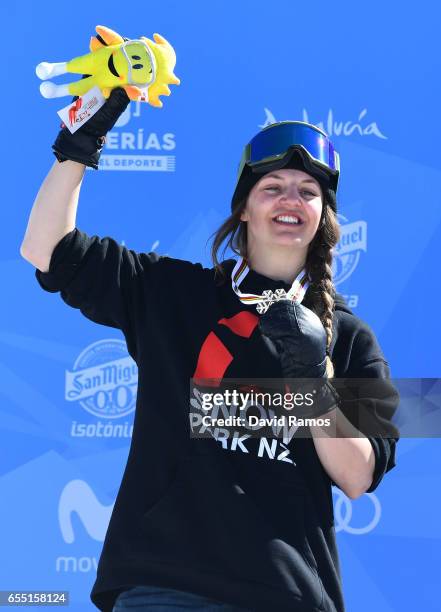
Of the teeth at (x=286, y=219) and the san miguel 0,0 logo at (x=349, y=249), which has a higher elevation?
the san miguel 0,0 logo at (x=349, y=249)

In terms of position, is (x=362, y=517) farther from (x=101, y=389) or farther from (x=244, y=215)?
(x=244, y=215)

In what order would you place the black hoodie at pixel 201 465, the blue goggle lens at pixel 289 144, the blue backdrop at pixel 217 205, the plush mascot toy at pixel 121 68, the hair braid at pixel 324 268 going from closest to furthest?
1. the black hoodie at pixel 201 465
2. the plush mascot toy at pixel 121 68
3. the hair braid at pixel 324 268
4. the blue goggle lens at pixel 289 144
5. the blue backdrop at pixel 217 205

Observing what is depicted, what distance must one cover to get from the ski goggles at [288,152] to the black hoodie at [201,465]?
0.23 metres

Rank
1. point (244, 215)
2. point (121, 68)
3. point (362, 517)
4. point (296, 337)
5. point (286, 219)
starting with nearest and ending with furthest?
1. point (296, 337)
2. point (121, 68)
3. point (286, 219)
4. point (244, 215)
5. point (362, 517)

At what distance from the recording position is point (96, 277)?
1.69 m

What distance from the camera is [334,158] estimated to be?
6.25 feet

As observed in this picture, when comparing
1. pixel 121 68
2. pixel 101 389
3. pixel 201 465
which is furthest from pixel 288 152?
pixel 101 389

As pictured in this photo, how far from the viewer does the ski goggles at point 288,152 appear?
1.84 meters

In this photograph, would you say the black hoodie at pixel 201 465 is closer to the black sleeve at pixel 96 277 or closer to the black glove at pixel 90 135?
the black sleeve at pixel 96 277

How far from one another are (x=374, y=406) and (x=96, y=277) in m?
0.55

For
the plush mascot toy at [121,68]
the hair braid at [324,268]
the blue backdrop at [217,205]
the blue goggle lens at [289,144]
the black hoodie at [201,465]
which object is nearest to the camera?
the black hoodie at [201,465]

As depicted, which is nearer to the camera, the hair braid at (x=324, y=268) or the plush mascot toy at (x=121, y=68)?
the plush mascot toy at (x=121, y=68)

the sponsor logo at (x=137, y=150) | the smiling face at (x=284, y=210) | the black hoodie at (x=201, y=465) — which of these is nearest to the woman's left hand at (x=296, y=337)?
the black hoodie at (x=201, y=465)

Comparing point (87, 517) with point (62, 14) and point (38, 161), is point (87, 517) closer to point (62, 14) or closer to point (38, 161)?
point (38, 161)
